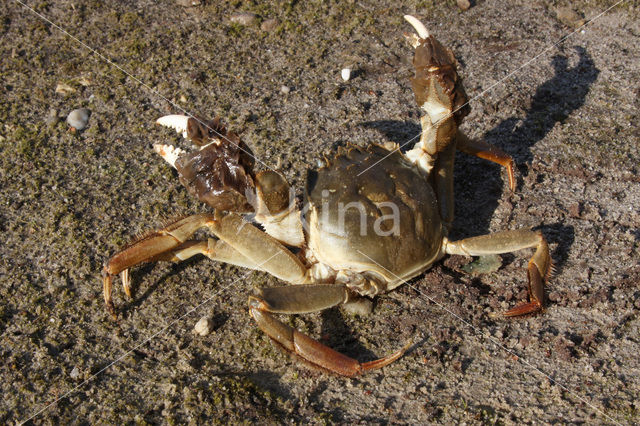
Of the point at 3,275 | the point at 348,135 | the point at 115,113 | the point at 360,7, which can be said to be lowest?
the point at 3,275

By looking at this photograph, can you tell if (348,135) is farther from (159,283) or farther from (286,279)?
(159,283)

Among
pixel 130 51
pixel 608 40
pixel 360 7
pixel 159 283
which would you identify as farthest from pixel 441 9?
pixel 159 283

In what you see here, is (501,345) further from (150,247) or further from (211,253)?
(150,247)

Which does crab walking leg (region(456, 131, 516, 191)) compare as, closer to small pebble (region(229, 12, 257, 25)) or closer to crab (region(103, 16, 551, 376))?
crab (region(103, 16, 551, 376))

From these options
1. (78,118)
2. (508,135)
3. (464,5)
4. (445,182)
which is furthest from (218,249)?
(464,5)

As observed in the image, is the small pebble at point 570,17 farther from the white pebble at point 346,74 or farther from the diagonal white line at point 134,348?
the diagonal white line at point 134,348
